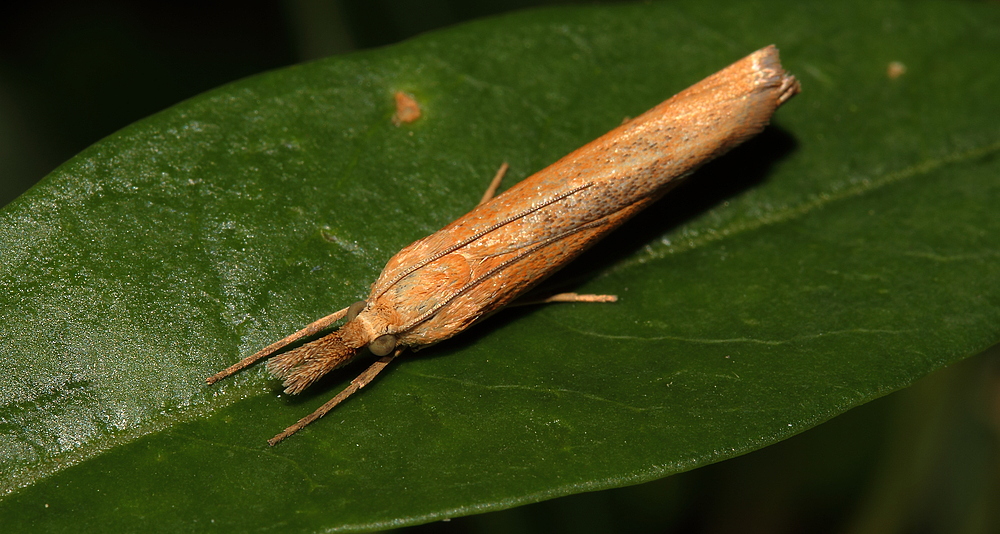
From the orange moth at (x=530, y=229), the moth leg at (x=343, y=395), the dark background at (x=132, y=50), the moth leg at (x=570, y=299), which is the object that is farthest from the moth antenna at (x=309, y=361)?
the dark background at (x=132, y=50)

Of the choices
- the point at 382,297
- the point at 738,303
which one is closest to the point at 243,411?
the point at 382,297

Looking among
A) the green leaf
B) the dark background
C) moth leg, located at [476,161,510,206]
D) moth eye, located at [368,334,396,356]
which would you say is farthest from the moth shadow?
the dark background

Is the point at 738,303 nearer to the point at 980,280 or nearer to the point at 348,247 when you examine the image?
the point at 980,280

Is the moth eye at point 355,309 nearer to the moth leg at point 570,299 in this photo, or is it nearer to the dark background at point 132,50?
the moth leg at point 570,299

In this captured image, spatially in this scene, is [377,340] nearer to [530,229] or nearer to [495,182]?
[530,229]

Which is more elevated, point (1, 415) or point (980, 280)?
point (1, 415)

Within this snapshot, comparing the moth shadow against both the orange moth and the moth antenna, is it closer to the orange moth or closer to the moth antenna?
the orange moth
